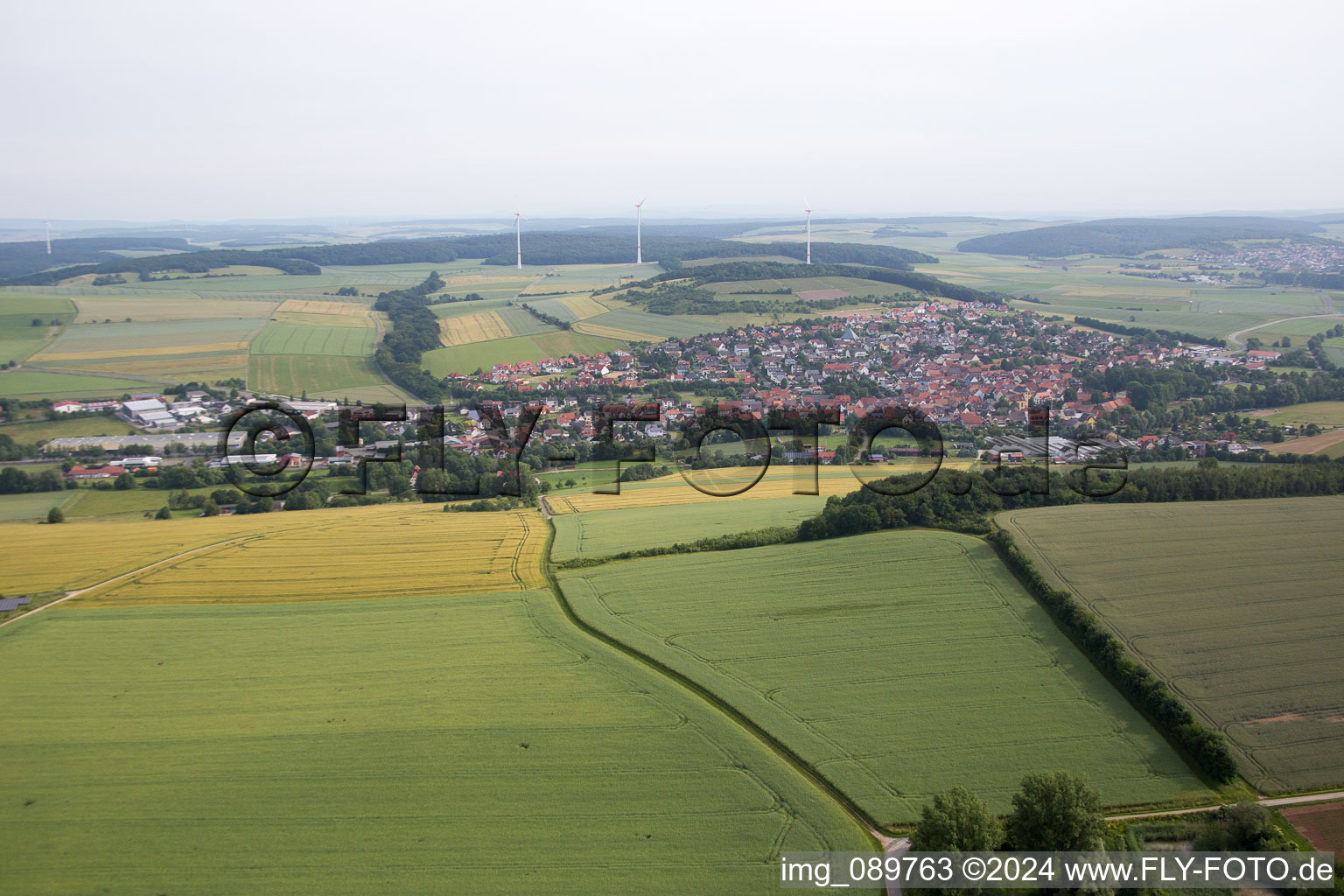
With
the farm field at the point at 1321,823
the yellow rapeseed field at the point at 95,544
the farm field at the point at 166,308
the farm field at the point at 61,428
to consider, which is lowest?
the farm field at the point at 1321,823

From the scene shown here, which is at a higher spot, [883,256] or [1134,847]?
[883,256]

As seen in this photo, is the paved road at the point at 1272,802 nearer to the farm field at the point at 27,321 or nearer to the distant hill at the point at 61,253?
the farm field at the point at 27,321

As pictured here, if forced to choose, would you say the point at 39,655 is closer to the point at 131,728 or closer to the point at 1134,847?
the point at 131,728

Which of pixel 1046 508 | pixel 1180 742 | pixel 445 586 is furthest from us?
pixel 1046 508

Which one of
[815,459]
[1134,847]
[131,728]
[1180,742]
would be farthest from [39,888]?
[815,459]

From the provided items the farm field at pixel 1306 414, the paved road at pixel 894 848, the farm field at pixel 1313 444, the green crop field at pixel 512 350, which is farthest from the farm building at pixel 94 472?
the farm field at pixel 1306 414

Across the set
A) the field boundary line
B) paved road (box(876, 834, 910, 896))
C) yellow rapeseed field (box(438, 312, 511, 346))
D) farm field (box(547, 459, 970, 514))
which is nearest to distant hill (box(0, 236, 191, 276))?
yellow rapeseed field (box(438, 312, 511, 346))
